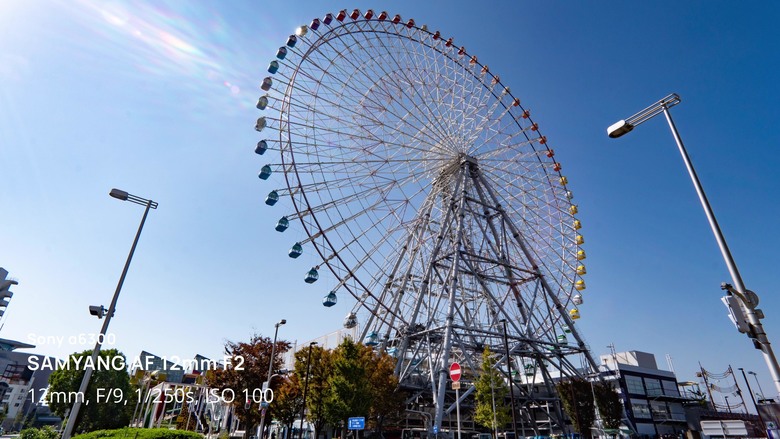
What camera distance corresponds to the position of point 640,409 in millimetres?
50781

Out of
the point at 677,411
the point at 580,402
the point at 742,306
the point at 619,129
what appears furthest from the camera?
the point at 677,411

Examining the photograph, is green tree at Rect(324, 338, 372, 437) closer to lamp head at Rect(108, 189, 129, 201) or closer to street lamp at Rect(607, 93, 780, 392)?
lamp head at Rect(108, 189, 129, 201)

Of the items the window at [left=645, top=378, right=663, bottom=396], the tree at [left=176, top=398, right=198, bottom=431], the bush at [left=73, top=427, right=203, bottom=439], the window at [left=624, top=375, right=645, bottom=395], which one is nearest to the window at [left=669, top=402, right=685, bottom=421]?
the window at [left=645, top=378, right=663, bottom=396]

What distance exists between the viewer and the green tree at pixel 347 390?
2836 cm

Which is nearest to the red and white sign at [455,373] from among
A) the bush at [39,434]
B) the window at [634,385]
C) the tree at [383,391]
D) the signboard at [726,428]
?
the signboard at [726,428]

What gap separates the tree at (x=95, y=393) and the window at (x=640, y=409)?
56.9 metres

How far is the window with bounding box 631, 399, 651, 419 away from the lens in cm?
5008

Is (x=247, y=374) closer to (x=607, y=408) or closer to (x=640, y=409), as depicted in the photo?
(x=607, y=408)

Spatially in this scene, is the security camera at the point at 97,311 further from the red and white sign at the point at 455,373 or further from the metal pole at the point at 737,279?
the metal pole at the point at 737,279

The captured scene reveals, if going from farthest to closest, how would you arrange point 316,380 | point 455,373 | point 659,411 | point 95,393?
point 659,411 → point 95,393 → point 316,380 → point 455,373

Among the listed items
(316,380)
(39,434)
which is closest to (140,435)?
(316,380)

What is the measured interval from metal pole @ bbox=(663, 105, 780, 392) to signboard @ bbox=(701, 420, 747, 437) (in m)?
8.33

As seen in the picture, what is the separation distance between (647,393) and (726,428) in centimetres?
4476

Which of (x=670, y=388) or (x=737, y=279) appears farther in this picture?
(x=670, y=388)
